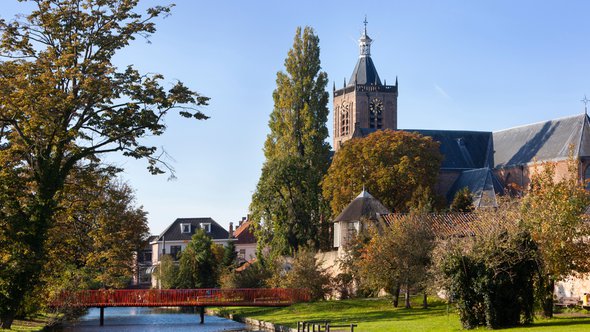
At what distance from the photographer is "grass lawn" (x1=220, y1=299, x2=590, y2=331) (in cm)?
2862

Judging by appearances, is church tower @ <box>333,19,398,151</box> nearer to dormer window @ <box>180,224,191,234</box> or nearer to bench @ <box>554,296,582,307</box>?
dormer window @ <box>180,224,191,234</box>

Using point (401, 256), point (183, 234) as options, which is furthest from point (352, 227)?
point (183, 234)

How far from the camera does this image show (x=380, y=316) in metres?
37.4

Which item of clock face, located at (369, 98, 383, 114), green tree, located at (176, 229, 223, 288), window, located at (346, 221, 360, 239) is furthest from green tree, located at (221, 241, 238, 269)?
clock face, located at (369, 98, 383, 114)

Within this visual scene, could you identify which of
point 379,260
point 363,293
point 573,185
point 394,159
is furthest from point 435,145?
point 573,185

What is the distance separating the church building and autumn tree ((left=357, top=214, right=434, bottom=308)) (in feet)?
54.1

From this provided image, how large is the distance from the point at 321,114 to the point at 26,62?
129ft

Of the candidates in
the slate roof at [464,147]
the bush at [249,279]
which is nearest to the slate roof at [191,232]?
the slate roof at [464,147]

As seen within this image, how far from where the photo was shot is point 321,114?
6581 cm

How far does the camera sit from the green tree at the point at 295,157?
62250 millimetres

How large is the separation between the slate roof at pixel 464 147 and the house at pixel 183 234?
2722cm

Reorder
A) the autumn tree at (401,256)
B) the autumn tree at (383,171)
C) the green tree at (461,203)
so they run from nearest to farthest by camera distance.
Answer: the autumn tree at (401,256) < the green tree at (461,203) < the autumn tree at (383,171)

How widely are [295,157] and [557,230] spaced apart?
35.1 metres

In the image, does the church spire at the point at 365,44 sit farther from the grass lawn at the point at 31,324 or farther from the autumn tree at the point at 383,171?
the grass lawn at the point at 31,324
